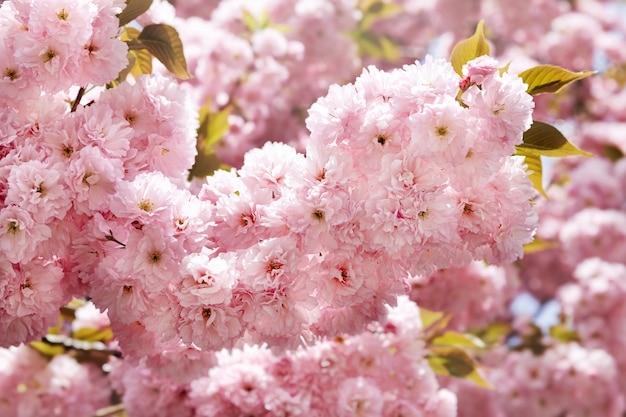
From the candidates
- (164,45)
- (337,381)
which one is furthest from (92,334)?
(164,45)

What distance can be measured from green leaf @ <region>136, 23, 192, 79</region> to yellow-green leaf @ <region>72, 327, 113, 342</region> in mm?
1069

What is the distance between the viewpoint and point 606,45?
19.9 ft

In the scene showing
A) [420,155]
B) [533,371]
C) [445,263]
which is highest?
[420,155]

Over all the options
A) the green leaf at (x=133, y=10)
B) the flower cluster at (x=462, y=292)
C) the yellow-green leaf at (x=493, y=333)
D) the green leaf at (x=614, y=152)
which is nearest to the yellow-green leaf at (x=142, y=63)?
the green leaf at (x=133, y=10)

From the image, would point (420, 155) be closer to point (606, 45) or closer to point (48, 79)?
point (48, 79)

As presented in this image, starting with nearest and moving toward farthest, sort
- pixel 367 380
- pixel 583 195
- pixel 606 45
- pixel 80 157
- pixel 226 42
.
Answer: pixel 80 157, pixel 367 380, pixel 226 42, pixel 583 195, pixel 606 45

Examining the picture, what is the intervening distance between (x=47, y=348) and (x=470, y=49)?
5.63 ft

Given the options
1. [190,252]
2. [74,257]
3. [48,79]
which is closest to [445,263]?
[190,252]

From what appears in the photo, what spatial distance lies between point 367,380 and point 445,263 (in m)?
0.80

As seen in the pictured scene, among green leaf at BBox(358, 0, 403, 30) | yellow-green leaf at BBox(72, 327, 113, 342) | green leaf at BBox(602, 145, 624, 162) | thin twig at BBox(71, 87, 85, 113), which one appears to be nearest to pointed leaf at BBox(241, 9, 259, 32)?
green leaf at BBox(358, 0, 403, 30)

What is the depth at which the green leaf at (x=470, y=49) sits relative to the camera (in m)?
1.64

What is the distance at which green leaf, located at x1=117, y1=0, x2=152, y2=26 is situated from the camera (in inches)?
70.3

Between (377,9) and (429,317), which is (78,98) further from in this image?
(377,9)

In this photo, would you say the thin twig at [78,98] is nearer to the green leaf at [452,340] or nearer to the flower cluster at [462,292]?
the green leaf at [452,340]
